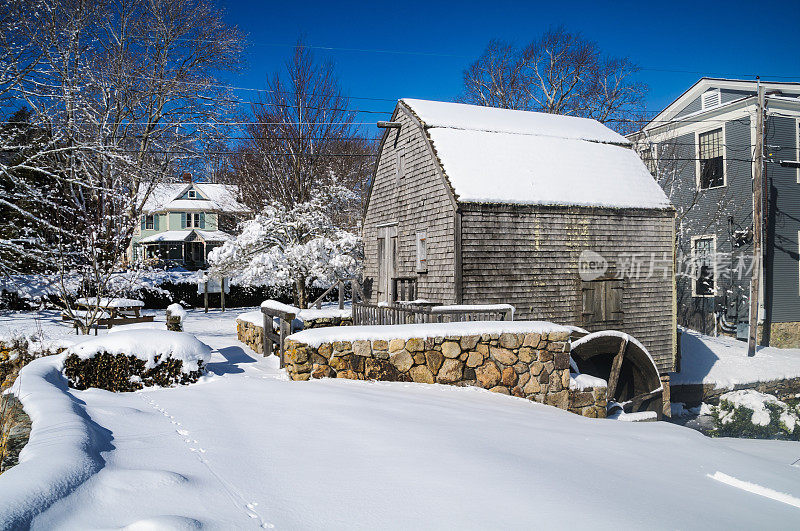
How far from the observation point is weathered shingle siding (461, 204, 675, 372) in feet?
40.0

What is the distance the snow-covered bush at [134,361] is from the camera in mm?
6129

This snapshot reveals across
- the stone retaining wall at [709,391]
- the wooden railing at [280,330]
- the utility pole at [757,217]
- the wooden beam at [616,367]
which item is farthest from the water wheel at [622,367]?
the wooden railing at [280,330]

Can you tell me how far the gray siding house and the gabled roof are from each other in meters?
0.04

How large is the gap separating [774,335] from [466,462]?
19730 millimetres

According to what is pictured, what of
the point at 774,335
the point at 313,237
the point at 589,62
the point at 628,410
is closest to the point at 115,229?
→ the point at 313,237

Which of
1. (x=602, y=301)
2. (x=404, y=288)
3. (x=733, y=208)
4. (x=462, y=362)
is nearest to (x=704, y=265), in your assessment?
(x=733, y=208)

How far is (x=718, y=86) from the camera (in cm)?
2044

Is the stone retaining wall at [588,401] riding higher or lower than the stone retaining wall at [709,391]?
higher

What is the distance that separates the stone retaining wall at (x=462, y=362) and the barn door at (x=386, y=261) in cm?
752

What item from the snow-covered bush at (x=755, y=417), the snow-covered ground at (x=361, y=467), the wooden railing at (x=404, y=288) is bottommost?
the snow-covered bush at (x=755, y=417)

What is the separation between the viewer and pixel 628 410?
14.0m

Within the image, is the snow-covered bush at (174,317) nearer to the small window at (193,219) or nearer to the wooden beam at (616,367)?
the wooden beam at (616,367)

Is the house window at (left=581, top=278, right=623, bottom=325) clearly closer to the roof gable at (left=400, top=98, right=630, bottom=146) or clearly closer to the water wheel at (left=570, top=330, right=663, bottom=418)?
the water wheel at (left=570, top=330, right=663, bottom=418)

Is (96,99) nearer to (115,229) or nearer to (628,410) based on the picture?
(115,229)
